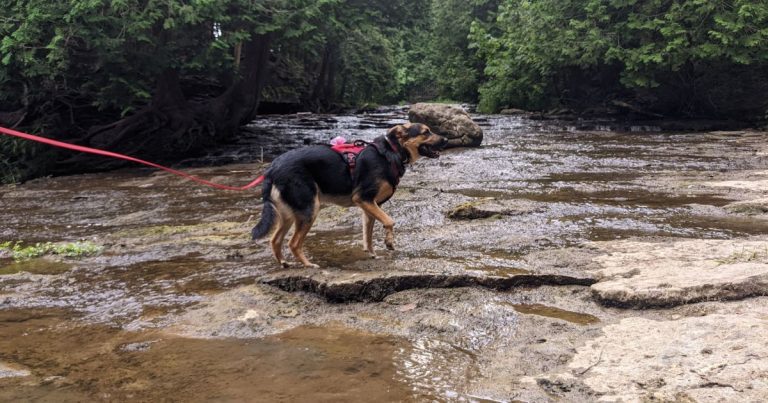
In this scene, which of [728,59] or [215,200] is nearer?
[215,200]

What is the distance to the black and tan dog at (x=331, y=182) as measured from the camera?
538 cm

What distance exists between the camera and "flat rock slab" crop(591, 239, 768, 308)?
3.72m

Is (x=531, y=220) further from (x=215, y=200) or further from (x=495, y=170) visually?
(x=215, y=200)

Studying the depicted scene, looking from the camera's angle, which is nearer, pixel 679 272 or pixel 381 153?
pixel 679 272

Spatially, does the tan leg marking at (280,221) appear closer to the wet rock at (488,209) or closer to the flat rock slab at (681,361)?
the wet rock at (488,209)

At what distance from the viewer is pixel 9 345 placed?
→ 375 centimetres

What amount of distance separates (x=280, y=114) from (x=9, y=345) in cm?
2841

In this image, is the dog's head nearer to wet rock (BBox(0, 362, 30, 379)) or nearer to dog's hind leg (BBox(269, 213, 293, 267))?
dog's hind leg (BBox(269, 213, 293, 267))

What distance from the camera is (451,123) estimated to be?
16375 millimetres

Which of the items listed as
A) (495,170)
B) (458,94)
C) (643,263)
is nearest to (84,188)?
(495,170)

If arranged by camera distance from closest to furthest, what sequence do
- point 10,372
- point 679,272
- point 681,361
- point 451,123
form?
point 681,361, point 10,372, point 679,272, point 451,123

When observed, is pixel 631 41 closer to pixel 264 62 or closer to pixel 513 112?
pixel 513 112

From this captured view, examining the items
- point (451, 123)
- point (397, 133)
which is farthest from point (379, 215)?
point (451, 123)

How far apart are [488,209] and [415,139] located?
1.64m
